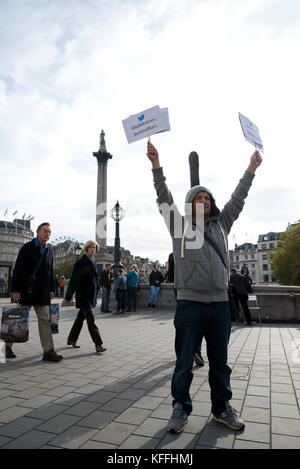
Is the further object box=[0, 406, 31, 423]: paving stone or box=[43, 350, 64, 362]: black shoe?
box=[43, 350, 64, 362]: black shoe

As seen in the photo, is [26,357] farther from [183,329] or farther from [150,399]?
[183,329]

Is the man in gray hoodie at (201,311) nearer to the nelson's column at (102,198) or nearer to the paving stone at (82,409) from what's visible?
the paving stone at (82,409)

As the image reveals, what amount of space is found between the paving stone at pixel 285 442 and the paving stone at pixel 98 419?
1456mm

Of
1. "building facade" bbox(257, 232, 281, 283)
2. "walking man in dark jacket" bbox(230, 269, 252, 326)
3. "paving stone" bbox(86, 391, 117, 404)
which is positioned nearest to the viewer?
"paving stone" bbox(86, 391, 117, 404)

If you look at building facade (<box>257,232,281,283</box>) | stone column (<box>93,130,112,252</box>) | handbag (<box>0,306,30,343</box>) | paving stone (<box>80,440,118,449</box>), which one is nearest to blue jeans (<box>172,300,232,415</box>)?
paving stone (<box>80,440,118,449</box>)

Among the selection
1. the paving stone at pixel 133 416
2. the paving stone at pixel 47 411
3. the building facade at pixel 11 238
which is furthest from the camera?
the building facade at pixel 11 238

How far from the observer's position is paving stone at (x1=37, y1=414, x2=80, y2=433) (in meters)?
2.97

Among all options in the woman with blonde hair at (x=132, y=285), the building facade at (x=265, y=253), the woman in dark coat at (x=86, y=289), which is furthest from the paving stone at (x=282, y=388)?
the building facade at (x=265, y=253)

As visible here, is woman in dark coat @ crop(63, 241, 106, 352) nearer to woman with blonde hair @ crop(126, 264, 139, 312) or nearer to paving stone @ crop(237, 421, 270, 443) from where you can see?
paving stone @ crop(237, 421, 270, 443)

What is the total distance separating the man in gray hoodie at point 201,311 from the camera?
297 centimetres

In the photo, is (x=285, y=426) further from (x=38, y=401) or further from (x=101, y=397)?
(x=38, y=401)

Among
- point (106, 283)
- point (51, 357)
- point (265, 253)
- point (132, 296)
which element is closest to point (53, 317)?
point (51, 357)

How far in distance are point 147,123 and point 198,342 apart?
2.62m

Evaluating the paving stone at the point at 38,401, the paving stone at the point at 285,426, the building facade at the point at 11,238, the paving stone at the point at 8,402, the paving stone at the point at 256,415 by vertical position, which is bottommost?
the paving stone at the point at 256,415
